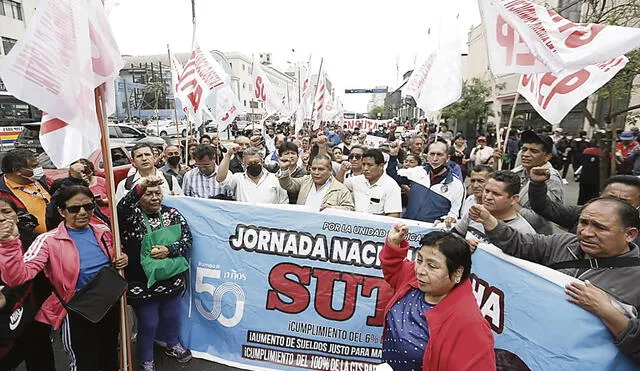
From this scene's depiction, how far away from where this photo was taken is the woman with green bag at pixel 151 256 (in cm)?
284

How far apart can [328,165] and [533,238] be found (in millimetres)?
2061

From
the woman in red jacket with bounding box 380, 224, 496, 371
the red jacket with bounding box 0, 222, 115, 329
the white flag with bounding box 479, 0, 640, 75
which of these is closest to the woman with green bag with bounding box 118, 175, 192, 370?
the red jacket with bounding box 0, 222, 115, 329

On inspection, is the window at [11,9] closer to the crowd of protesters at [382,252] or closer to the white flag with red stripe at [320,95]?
the white flag with red stripe at [320,95]

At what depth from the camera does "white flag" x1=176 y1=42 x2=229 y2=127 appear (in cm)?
639

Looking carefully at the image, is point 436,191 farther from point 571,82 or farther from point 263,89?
point 263,89

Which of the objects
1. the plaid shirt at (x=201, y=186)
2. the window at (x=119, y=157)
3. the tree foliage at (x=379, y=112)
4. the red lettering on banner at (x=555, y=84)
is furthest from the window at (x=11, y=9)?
the tree foliage at (x=379, y=112)

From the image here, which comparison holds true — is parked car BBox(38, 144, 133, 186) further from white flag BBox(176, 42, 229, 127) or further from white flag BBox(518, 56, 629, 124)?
white flag BBox(518, 56, 629, 124)

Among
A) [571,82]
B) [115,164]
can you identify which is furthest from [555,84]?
[115,164]

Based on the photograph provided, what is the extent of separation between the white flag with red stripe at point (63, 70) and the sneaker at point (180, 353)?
73.8 inches

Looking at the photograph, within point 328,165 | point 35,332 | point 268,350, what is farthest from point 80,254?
point 328,165

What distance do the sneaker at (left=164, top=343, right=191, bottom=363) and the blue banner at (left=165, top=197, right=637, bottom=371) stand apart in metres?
0.05

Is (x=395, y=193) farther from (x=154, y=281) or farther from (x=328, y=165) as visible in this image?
(x=154, y=281)

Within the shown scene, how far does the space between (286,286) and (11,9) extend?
39.5 metres

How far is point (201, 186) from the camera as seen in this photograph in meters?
4.46
